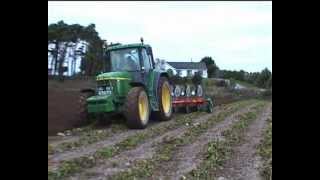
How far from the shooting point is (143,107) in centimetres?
1115

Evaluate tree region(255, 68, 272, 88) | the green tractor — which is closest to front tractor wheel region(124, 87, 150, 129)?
the green tractor

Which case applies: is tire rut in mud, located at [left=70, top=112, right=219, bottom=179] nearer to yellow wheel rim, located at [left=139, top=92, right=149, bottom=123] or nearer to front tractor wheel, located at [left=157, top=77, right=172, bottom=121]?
yellow wheel rim, located at [left=139, top=92, right=149, bottom=123]

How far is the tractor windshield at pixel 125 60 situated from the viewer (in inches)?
406

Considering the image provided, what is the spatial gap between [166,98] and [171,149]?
13.8ft

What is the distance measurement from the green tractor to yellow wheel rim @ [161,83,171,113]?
0.12 feet

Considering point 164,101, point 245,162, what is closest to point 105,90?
point 164,101

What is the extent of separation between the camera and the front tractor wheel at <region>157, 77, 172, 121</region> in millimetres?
11367

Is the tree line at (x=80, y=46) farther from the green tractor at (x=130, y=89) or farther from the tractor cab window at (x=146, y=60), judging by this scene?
the tractor cab window at (x=146, y=60)
